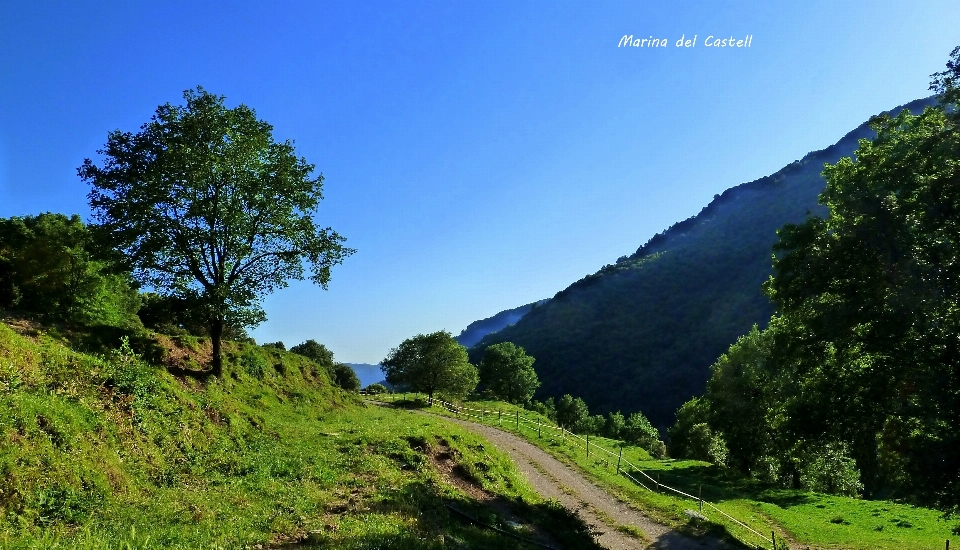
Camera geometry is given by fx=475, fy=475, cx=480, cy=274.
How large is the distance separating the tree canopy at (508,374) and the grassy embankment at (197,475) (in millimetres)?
82148

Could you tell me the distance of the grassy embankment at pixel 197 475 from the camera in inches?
390

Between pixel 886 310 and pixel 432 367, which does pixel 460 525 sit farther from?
pixel 432 367

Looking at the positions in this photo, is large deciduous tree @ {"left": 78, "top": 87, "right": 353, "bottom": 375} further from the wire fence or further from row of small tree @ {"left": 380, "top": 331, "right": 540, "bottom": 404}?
row of small tree @ {"left": 380, "top": 331, "right": 540, "bottom": 404}

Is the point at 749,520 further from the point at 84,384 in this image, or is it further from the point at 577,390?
the point at 577,390

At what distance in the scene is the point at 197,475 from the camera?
48.5ft

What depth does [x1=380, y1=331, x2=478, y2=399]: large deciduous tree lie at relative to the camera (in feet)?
266

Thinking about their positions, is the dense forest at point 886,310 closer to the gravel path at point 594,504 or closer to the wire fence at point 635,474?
the wire fence at point 635,474

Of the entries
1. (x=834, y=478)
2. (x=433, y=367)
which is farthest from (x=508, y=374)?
(x=834, y=478)

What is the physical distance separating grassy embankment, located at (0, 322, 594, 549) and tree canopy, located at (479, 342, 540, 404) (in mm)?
82148

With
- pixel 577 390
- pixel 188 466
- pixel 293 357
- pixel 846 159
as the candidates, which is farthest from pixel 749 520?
pixel 577 390

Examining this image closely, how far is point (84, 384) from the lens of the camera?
1451 centimetres

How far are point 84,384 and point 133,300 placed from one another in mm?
49735

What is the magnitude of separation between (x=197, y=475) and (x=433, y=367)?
67154 mm

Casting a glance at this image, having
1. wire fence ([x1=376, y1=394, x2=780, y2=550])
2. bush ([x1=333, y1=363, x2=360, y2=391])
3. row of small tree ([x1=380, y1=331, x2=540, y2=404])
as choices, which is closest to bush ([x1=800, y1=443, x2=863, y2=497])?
wire fence ([x1=376, y1=394, x2=780, y2=550])
